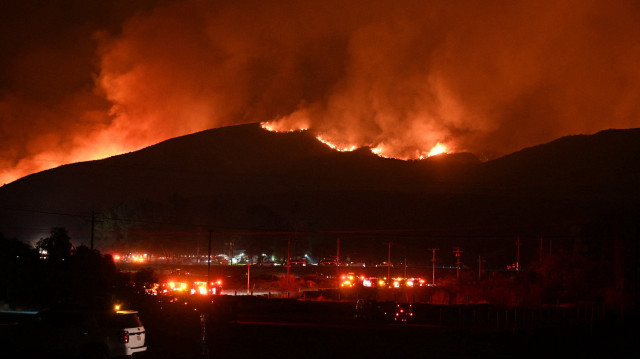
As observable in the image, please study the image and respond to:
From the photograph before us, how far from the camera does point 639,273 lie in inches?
2111

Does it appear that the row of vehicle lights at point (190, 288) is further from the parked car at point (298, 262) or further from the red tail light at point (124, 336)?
the parked car at point (298, 262)

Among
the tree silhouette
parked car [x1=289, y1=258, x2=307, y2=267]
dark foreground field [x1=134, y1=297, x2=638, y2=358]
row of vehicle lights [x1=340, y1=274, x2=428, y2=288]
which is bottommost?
row of vehicle lights [x1=340, y1=274, x2=428, y2=288]

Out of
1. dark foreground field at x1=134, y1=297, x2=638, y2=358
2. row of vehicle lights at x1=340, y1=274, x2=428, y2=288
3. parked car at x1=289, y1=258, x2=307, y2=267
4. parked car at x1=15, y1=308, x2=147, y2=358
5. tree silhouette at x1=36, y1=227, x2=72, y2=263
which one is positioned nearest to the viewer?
parked car at x1=15, y1=308, x2=147, y2=358

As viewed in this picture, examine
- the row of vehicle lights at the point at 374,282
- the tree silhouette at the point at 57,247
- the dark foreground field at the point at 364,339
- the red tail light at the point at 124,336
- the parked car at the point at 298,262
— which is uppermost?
the tree silhouette at the point at 57,247

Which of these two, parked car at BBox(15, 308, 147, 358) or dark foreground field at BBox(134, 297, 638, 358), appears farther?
dark foreground field at BBox(134, 297, 638, 358)

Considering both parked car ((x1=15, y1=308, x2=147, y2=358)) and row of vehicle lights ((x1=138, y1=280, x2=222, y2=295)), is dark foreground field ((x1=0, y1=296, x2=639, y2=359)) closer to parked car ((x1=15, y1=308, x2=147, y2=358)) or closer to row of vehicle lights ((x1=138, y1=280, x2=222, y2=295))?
parked car ((x1=15, y1=308, x2=147, y2=358))

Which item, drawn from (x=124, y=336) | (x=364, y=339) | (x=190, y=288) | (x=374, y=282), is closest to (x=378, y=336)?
(x=364, y=339)

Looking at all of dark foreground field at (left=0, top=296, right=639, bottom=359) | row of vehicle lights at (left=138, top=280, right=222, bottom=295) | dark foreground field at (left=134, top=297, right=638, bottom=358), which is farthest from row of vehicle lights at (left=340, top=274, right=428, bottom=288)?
dark foreground field at (left=134, top=297, right=638, bottom=358)

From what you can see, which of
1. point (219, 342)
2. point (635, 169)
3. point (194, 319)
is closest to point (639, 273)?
point (194, 319)

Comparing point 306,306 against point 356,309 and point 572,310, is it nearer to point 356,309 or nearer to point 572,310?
point 356,309

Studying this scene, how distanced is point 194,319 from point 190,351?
15288mm

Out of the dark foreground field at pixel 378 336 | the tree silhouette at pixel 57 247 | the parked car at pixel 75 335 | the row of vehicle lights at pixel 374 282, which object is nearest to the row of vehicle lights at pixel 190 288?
the tree silhouette at pixel 57 247

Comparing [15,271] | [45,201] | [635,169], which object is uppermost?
[635,169]

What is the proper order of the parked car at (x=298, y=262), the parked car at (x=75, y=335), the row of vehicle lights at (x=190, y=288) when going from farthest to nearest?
the parked car at (x=298, y=262)
the row of vehicle lights at (x=190, y=288)
the parked car at (x=75, y=335)
